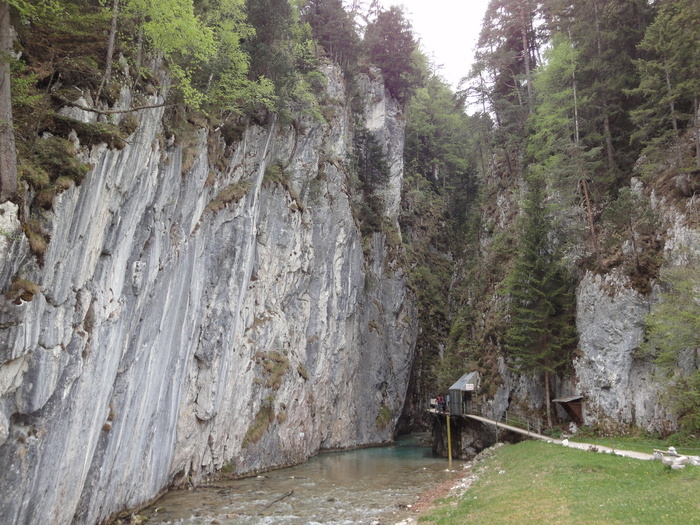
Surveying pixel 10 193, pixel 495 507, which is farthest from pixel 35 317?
pixel 495 507

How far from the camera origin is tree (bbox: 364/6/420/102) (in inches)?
1805

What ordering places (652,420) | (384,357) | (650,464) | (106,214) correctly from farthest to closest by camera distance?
(384,357), (652,420), (650,464), (106,214)

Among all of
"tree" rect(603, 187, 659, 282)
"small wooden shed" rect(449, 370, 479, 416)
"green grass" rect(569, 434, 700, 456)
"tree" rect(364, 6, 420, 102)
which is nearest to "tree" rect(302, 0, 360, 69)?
"tree" rect(364, 6, 420, 102)

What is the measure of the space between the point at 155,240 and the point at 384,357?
1076 inches

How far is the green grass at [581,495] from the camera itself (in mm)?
9141

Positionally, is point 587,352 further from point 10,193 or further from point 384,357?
point 10,193

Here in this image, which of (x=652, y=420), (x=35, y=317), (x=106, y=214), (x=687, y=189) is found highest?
(x=687, y=189)

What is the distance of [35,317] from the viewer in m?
8.34

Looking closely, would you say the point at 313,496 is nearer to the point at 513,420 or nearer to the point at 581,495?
the point at 581,495

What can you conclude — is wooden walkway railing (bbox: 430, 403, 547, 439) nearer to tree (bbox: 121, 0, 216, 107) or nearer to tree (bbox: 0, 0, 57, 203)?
tree (bbox: 121, 0, 216, 107)

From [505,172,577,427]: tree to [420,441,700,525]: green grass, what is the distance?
9.85 m

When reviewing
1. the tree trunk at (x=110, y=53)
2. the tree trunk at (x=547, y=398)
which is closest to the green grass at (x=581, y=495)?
the tree trunk at (x=547, y=398)

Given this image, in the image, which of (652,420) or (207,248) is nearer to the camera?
(207,248)

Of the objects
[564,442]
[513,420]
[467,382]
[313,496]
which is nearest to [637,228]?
[564,442]
